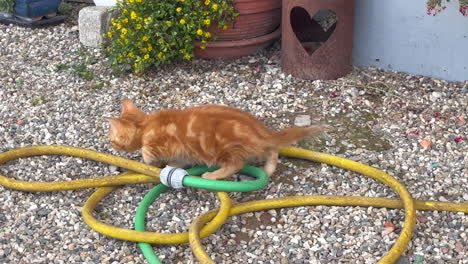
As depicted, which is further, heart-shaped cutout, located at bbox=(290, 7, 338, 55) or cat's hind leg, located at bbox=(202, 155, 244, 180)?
heart-shaped cutout, located at bbox=(290, 7, 338, 55)

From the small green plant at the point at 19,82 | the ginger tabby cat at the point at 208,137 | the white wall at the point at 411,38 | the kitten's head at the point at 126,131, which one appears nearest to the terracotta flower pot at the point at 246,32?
the white wall at the point at 411,38

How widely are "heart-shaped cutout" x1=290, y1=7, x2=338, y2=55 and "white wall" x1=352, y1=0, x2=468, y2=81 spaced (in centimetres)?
32

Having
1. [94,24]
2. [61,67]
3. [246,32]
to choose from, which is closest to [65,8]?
[94,24]

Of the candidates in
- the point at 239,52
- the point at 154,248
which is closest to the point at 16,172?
the point at 154,248

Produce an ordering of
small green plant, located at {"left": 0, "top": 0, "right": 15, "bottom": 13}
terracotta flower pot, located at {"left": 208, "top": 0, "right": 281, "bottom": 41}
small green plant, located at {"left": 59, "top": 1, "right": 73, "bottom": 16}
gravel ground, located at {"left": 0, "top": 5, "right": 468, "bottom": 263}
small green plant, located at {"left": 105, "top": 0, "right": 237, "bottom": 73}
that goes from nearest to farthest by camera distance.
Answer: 1. gravel ground, located at {"left": 0, "top": 5, "right": 468, "bottom": 263}
2. small green plant, located at {"left": 105, "top": 0, "right": 237, "bottom": 73}
3. terracotta flower pot, located at {"left": 208, "top": 0, "right": 281, "bottom": 41}
4. small green plant, located at {"left": 0, "top": 0, "right": 15, "bottom": 13}
5. small green plant, located at {"left": 59, "top": 1, "right": 73, "bottom": 16}

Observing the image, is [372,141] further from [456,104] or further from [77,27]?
[77,27]

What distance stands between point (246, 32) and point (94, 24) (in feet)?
4.57

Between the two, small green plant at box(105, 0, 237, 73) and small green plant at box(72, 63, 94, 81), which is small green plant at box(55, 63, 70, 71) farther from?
small green plant at box(105, 0, 237, 73)

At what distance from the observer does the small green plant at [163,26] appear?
521 centimetres

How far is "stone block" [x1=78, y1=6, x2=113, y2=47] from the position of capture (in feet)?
19.4

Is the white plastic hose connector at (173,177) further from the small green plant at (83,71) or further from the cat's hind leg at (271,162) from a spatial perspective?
the small green plant at (83,71)

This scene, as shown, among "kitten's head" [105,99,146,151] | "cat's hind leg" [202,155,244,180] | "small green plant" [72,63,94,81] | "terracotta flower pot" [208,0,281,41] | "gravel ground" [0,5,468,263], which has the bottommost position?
"gravel ground" [0,5,468,263]

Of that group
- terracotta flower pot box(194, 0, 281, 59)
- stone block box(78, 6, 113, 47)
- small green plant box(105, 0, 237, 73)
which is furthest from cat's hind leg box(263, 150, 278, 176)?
stone block box(78, 6, 113, 47)

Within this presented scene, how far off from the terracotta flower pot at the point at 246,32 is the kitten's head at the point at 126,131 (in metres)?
1.62
